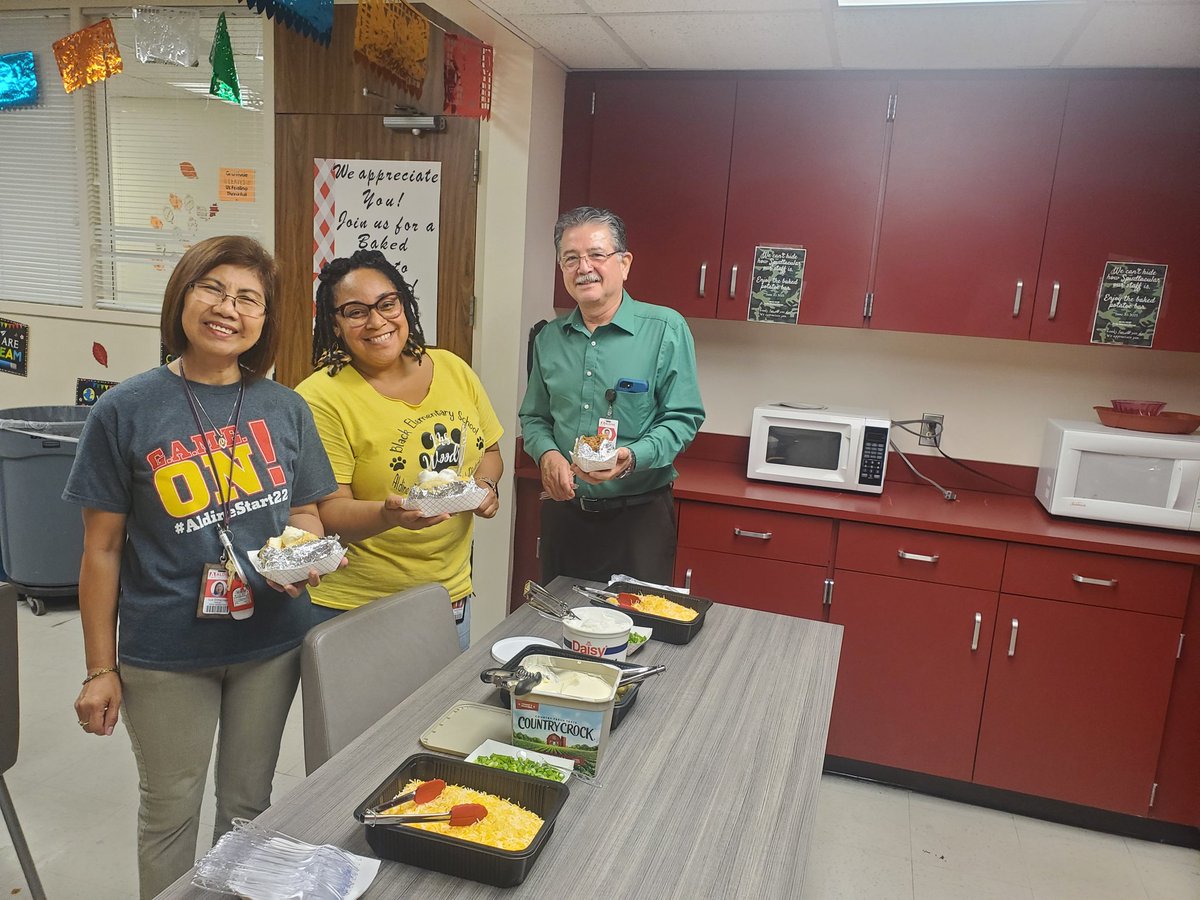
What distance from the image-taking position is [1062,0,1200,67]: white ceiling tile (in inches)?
84.6

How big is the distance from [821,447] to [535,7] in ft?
5.61

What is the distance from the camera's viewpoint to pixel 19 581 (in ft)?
12.0

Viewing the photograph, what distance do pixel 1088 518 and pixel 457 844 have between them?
248 cm

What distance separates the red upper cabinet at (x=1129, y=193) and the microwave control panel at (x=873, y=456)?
0.71 m

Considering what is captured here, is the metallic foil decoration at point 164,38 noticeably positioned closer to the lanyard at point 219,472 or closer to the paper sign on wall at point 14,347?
the lanyard at point 219,472

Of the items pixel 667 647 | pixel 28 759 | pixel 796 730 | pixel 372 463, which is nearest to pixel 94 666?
pixel 372 463

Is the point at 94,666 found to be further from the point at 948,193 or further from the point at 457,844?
the point at 948,193

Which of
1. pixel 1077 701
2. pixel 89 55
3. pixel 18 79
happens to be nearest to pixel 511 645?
pixel 1077 701

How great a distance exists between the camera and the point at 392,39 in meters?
2.35

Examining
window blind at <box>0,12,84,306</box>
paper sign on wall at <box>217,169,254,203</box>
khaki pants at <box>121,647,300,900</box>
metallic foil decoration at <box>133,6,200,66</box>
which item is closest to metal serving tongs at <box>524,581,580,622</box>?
khaki pants at <box>121,647,300,900</box>

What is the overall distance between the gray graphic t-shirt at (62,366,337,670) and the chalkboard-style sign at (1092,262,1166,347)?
259 centimetres

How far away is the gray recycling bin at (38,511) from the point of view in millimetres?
3477

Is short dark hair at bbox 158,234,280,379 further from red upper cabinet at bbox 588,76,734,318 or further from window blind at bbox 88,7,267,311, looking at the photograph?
window blind at bbox 88,7,267,311

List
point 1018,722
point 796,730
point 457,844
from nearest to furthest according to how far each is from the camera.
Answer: point 457,844 < point 796,730 < point 1018,722
